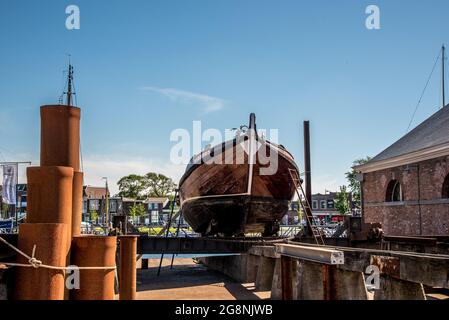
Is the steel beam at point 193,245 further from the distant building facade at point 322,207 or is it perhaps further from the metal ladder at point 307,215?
the distant building facade at point 322,207

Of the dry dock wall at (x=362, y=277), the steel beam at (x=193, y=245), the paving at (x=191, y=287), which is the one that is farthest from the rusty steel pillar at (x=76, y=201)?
the steel beam at (x=193, y=245)

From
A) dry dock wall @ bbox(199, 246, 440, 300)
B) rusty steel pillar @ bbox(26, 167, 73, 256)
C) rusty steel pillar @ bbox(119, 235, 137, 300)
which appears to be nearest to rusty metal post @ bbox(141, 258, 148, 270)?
dry dock wall @ bbox(199, 246, 440, 300)

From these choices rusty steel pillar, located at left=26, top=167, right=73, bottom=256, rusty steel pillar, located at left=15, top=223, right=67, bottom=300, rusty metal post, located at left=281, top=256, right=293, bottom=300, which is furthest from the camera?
rusty metal post, located at left=281, top=256, right=293, bottom=300

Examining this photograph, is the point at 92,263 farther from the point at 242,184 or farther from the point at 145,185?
the point at 145,185

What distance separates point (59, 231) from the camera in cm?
410

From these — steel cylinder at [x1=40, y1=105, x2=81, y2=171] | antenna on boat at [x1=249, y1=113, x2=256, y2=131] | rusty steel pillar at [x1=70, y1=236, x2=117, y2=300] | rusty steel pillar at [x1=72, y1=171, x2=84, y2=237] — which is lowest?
rusty steel pillar at [x1=70, y1=236, x2=117, y2=300]

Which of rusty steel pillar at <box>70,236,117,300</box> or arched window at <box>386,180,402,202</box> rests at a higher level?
arched window at <box>386,180,402,202</box>

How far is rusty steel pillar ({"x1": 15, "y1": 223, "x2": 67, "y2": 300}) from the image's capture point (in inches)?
160

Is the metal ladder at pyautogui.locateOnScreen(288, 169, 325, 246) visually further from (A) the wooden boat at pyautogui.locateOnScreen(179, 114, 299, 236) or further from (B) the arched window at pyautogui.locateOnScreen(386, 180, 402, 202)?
(B) the arched window at pyautogui.locateOnScreen(386, 180, 402, 202)

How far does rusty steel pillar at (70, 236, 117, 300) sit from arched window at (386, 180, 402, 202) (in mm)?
19761

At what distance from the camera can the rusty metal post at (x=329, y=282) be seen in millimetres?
7949

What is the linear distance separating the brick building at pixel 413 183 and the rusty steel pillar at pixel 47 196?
16.5 meters
